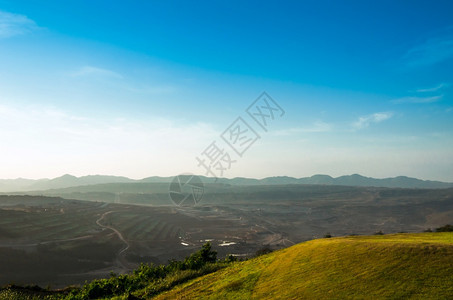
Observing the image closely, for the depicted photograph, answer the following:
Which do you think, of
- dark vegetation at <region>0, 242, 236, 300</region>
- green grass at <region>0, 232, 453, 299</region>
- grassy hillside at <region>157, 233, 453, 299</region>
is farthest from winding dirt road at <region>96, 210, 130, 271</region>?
grassy hillside at <region>157, 233, 453, 299</region>

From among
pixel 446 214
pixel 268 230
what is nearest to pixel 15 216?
pixel 268 230

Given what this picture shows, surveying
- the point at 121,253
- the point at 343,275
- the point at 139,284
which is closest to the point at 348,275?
the point at 343,275

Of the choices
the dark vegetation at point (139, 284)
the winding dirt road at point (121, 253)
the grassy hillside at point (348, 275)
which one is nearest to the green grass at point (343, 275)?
the grassy hillside at point (348, 275)

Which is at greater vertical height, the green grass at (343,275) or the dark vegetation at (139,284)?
the green grass at (343,275)

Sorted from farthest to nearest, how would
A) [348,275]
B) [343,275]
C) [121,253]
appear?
[121,253], [343,275], [348,275]

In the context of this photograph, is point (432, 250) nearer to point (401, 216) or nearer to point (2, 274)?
point (2, 274)

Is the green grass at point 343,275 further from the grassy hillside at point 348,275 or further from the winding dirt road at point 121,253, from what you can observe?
the winding dirt road at point 121,253

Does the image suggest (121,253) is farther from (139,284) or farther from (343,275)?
(343,275)

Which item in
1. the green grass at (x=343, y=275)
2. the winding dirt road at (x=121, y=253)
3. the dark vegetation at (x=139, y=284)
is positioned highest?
the green grass at (x=343, y=275)
